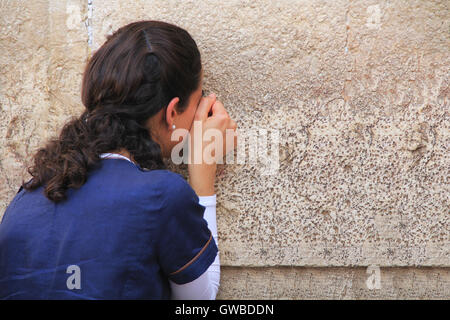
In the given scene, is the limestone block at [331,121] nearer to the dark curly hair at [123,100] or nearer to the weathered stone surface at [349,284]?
the weathered stone surface at [349,284]

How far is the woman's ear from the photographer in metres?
1.19

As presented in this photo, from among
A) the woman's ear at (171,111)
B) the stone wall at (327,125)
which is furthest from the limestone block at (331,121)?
the woman's ear at (171,111)

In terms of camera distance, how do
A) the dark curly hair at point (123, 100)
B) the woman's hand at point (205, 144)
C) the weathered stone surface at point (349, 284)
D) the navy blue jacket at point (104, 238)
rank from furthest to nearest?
the weathered stone surface at point (349, 284) → the woman's hand at point (205, 144) → the dark curly hair at point (123, 100) → the navy blue jacket at point (104, 238)

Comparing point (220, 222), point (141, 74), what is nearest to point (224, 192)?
point (220, 222)

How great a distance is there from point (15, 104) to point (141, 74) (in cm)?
63

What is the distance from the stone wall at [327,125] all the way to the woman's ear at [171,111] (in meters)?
0.28

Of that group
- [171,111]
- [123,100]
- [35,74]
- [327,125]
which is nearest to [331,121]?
[327,125]

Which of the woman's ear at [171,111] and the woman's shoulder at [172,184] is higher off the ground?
the woman's ear at [171,111]

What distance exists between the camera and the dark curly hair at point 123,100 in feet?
3.63

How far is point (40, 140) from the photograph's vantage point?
151 centimetres

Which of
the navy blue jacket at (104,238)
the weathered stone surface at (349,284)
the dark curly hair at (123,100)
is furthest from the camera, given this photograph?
the weathered stone surface at (349,284)

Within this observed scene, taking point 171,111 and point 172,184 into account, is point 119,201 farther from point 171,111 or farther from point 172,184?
point 171,111

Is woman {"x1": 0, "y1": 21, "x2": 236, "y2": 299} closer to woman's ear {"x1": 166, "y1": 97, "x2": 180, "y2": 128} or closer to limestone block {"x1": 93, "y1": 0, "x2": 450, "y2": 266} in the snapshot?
woman's ear {"x1": 166, "y1": 97, "x2": 180, "y2": 128}

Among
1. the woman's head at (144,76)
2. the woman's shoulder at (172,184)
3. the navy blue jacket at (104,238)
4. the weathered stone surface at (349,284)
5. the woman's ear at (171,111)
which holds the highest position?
the woman's head at (144,76)
